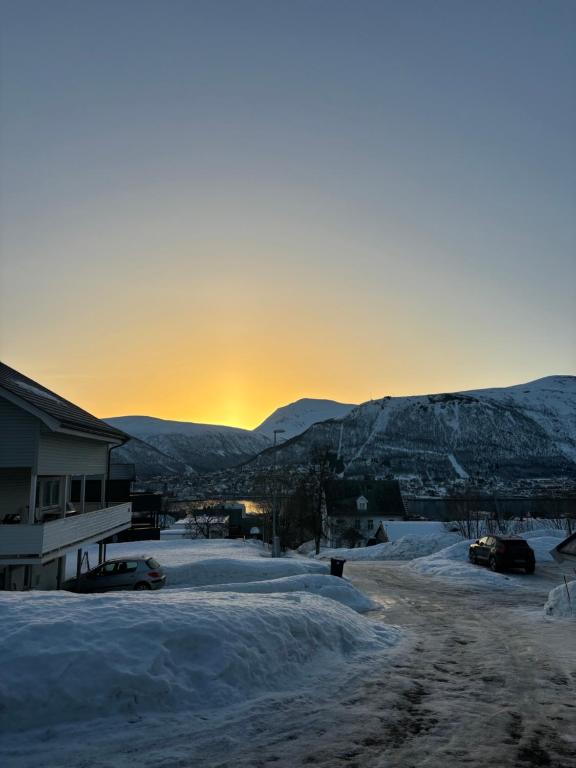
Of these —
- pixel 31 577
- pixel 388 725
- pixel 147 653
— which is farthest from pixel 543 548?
pixel 147 653

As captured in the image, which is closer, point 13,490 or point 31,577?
point 31,577

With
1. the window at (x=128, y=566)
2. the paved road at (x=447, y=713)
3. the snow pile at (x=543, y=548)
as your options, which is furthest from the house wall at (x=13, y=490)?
the snow pile at (x=543, y=548)

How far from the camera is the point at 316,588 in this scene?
19.4 meters

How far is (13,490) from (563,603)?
715 inches

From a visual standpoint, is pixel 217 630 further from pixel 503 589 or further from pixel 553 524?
pixel 553 524

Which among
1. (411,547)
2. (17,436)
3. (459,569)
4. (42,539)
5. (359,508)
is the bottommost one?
(411,547)

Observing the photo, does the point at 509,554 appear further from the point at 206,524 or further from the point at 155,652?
the point at 206,524

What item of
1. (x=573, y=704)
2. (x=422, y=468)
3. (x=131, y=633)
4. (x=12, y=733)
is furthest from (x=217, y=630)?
(x=422, y=468)

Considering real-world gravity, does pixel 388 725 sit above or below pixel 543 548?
below

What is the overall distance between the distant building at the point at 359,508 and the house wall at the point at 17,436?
60732mm

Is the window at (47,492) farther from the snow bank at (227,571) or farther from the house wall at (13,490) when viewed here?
the snow bank at (227,571)

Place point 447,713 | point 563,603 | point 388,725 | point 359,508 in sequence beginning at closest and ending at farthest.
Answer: point 388,725 < point 447,713 < point 563,603 < point 359,508

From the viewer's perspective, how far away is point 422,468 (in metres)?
198

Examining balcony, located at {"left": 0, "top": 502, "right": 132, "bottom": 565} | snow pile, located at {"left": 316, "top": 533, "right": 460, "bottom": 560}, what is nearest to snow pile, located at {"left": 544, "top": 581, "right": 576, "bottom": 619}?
balcony, located at {"left": 0, "top": 502, "right": 132, "bottom": 565}
